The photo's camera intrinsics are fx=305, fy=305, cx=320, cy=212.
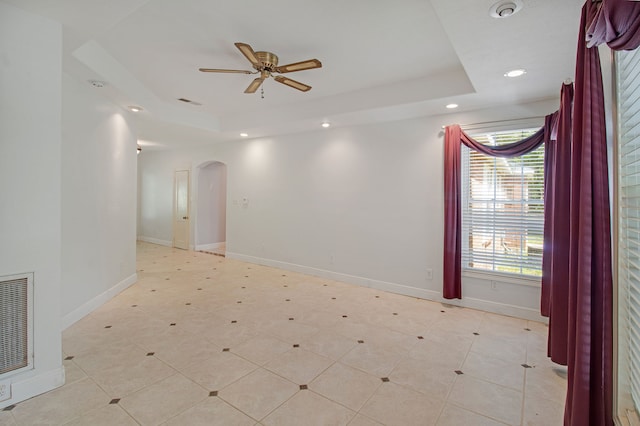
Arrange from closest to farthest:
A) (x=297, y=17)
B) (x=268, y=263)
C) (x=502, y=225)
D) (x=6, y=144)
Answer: (x=6, y=144) → (x=297, y=17) → (x=502, y=225) → (x=268, y=263)

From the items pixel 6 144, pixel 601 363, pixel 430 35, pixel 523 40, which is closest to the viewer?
pixel 601 363

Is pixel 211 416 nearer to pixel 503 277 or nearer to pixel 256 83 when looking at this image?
pixel 256 83

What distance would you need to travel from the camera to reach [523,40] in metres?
2.44

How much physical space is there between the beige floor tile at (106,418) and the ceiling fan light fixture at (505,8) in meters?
3.66

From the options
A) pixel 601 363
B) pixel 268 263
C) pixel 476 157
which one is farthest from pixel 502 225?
pixel 268 263

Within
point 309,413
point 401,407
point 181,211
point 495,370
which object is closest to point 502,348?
point 495,370

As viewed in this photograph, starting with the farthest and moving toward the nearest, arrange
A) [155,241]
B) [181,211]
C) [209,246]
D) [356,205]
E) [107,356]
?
[155,241] < [209,246] < [181,211] < [356,205] < [107,356]

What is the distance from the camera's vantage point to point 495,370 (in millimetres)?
2736

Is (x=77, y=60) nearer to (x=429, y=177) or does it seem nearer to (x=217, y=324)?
(x=217, y=324)

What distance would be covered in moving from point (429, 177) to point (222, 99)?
11.6 feet

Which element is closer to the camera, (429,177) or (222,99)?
(429,177)

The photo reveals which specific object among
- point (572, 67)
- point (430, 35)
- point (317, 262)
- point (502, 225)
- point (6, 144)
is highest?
point (430, 35)

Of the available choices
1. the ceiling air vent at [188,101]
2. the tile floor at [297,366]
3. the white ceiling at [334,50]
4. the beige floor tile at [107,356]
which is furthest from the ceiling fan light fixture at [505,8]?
the ceiling air vent at [188,101]

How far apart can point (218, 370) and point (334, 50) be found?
133 inches
